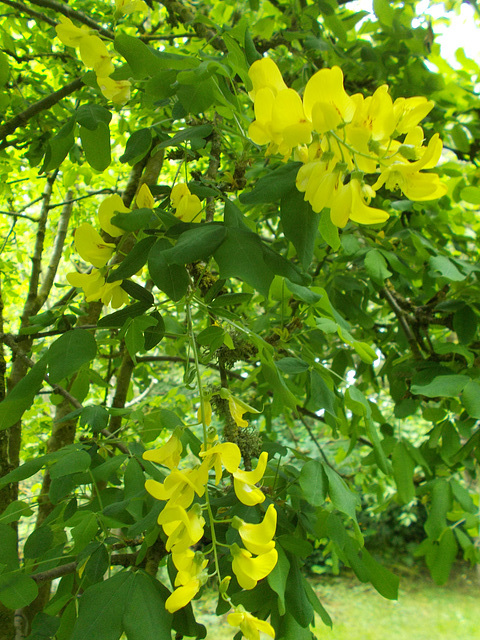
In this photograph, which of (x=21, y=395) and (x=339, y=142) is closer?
(x=339, y=142)

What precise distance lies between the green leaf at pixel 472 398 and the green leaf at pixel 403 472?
0.39 m

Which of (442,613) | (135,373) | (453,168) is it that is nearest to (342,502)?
(453,168)

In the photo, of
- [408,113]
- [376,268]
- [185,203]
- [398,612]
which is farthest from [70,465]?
[398,612]

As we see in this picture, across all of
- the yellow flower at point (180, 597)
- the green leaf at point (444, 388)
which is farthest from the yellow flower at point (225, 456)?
the green leaf at point (444, 388)

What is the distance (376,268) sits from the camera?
1.17m

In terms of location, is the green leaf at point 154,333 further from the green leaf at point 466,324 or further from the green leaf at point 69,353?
the green leaf at point 466,324

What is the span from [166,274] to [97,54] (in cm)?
35

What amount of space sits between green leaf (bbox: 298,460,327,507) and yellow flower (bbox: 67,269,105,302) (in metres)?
0.41

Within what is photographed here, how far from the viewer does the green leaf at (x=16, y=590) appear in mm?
661

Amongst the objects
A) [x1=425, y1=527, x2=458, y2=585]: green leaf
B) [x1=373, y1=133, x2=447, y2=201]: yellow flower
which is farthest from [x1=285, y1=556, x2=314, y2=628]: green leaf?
[x1=425, y1=527, x2=458, y2=585]: green leaf

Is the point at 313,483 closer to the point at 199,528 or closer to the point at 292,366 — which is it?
the point at 292,366

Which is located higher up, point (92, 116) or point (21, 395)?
point (92, 116)

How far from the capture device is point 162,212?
533mm

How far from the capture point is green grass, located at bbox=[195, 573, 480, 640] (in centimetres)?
379
